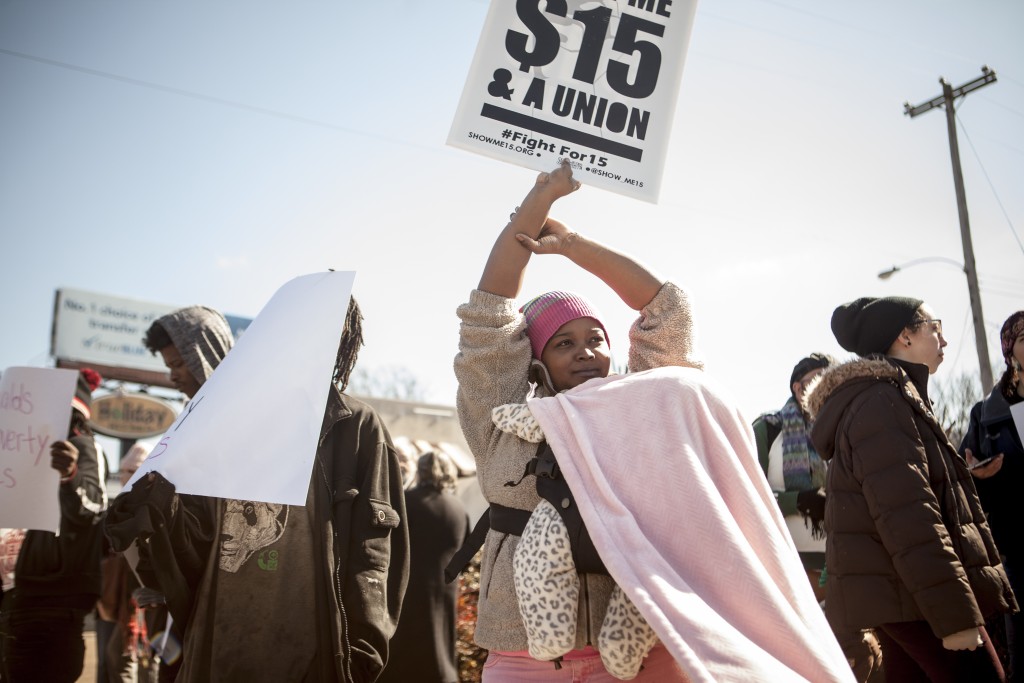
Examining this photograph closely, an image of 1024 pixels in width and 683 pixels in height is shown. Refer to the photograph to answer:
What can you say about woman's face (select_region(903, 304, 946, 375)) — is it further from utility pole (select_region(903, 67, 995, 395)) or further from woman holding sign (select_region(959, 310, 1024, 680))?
utility pole (select_region(903, 67, 995, 395))

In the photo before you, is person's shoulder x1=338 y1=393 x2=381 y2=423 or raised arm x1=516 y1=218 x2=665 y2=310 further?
person's shoulder x1=338 y1=393 x2=381 y2=423

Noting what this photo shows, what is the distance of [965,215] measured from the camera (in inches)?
667

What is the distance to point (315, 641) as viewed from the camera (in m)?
2.86

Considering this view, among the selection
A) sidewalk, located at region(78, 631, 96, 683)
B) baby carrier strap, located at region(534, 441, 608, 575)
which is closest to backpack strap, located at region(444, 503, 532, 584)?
baby carrier strap, located at region(534, 441, 608, 575)

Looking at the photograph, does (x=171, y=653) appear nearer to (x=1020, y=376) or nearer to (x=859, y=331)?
(x=859, y=331)

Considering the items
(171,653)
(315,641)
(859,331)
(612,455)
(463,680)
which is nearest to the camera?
(612,455)

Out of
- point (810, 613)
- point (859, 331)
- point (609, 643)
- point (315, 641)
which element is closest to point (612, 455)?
point (609, 643)

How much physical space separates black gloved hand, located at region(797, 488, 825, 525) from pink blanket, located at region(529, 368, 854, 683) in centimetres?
310

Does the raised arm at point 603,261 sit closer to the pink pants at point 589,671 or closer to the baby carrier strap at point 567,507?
the baby carrier strap at point 567,507

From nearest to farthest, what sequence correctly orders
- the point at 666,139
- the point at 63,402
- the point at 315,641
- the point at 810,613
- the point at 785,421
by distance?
1. the point at 810,613
2. the point at 315,641
3. the point at 666,139
4. the point at 63,402
5. the point at 785,421

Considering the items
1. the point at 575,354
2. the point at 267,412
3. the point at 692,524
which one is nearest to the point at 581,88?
the point at 575,354

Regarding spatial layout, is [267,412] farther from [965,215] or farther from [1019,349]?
[965,215]

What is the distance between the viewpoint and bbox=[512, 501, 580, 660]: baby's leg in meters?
2.03

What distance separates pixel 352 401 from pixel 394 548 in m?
0.68
